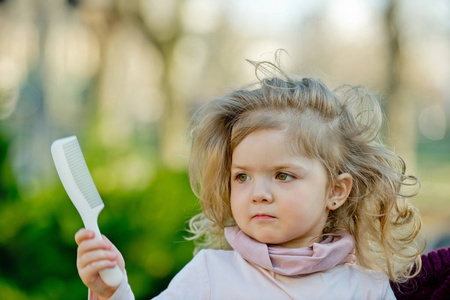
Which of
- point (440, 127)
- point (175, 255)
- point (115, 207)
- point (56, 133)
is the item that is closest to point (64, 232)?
point (115, 207)

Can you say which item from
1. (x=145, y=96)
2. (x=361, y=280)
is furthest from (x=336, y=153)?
(x=145, y=96)

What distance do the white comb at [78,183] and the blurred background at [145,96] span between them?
65 centimetres

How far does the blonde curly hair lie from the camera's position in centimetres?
215

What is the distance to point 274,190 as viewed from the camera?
2004mm

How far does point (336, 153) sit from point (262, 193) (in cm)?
36

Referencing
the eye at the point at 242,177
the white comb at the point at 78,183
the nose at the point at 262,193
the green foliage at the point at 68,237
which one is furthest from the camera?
the green foliage at the point at 68,237

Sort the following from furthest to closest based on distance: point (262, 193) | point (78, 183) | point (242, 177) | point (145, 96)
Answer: point (145, 96) < point (242, 177) < point (262, 193) < point (78, 183)

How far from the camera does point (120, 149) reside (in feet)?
14.3

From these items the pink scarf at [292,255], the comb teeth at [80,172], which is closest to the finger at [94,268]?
the comb teeth at [80,172]

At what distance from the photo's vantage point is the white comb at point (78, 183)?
1656 mm

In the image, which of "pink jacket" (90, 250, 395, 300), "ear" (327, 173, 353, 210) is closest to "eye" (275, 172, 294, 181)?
"ear" (327, 173, 353, 210)

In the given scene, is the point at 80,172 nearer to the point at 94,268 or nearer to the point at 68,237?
the point at 94,268

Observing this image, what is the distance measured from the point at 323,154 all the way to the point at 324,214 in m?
0.23

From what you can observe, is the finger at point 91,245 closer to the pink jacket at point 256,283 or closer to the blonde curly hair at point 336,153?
the pink jacket at point 256,283
